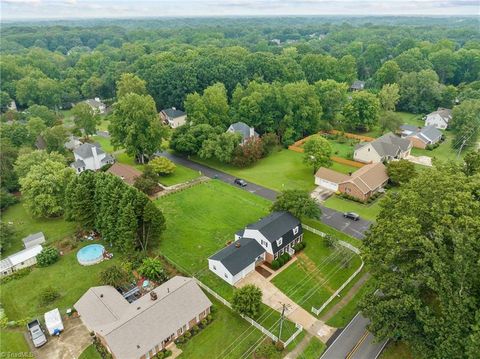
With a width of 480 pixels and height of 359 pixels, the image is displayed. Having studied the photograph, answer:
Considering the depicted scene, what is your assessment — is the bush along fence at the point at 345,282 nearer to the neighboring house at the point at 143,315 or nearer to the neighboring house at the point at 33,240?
the neighboring house at the point at 143,315

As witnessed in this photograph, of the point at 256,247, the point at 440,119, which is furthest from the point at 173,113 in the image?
the point at 440,119

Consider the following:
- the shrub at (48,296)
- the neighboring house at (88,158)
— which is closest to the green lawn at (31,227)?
the shrub at (48,296)

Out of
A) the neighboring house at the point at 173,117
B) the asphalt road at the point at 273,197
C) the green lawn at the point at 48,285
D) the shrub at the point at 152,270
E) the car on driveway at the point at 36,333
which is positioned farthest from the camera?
the neighboring house at the point at 173,117

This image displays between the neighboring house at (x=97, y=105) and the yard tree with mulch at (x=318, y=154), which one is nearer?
the yard tree with mulch at (x=318, y=154)

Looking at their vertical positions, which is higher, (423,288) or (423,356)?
(423,288)

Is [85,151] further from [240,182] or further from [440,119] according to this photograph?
[440,119]

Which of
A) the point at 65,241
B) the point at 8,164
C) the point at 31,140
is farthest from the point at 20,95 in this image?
the point at 65,241

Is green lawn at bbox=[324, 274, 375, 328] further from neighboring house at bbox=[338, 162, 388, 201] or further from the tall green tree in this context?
the tall green tree

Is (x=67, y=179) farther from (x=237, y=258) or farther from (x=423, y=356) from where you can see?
(x=423, y=356)
